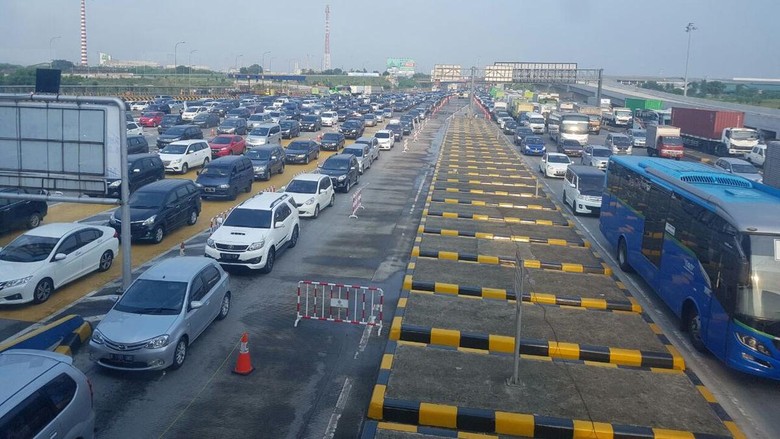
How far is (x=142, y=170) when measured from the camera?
2359cm

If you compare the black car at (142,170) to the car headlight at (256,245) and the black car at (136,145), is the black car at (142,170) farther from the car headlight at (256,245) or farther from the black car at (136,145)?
the car headlight at (256,245)

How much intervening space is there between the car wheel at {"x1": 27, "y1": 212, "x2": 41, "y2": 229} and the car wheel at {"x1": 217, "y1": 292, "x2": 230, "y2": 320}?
9.50m

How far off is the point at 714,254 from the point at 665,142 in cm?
3590

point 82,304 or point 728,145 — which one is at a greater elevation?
point 728,145

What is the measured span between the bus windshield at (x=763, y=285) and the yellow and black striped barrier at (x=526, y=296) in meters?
3.06

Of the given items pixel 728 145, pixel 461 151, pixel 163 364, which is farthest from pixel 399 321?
pixel 728 145

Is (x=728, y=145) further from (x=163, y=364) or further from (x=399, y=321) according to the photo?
(x=163, y=364)

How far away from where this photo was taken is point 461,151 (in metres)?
43.2

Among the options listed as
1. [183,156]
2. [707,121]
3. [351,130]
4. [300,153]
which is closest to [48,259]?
[183,156]

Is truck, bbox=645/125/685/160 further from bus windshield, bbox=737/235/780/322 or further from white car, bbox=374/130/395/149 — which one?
bus windshield, bbox=737/235/780/322

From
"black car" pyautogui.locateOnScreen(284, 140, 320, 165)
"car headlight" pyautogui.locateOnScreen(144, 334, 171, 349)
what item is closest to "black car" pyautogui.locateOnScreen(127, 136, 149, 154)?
"black car" pyautogui.locateOnScreen(284, 140, 320, 165)

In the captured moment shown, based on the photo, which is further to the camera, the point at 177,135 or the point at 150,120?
the point at 150,120

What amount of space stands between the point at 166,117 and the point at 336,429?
4509cm

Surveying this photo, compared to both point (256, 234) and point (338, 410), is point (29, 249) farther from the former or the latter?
point (338, 410)
